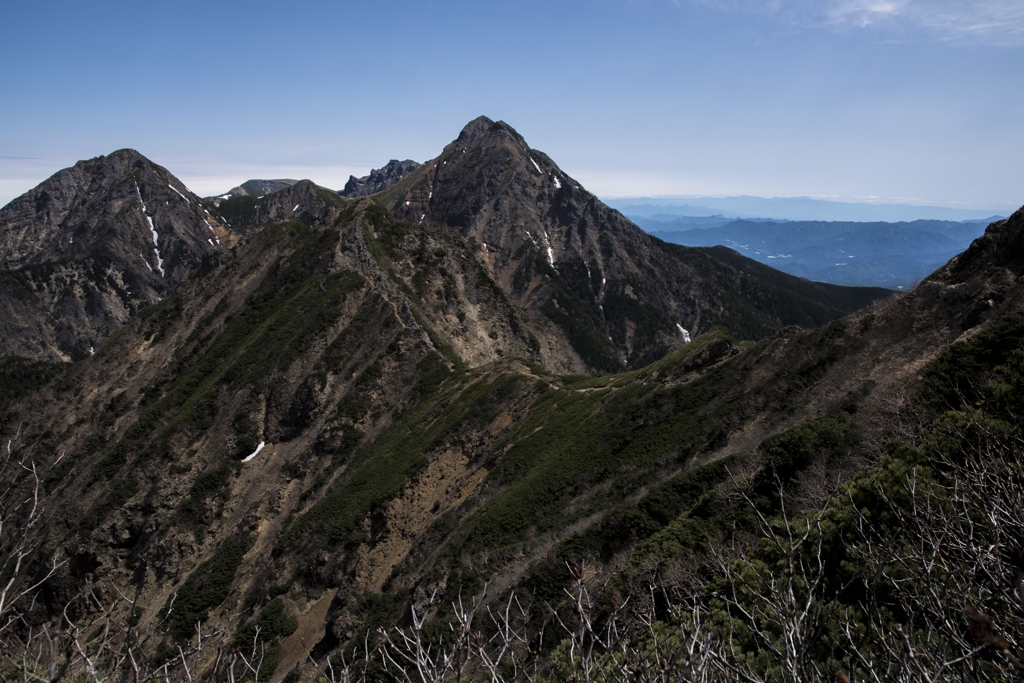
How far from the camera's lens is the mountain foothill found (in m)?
17.5

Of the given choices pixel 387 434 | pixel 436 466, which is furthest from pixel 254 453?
pixel 436 466

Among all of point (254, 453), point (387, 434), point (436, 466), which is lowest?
point (254, 453)

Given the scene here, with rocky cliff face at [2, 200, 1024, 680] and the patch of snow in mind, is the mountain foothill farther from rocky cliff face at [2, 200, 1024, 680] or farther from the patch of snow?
the patch of snow

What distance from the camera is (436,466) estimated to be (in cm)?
4888

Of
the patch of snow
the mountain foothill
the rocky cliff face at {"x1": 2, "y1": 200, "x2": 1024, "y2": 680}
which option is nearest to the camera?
the mountain foothill

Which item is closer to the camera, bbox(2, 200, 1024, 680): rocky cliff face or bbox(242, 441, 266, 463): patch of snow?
bbox(2, 200, 1024, 680): rocky cliff face

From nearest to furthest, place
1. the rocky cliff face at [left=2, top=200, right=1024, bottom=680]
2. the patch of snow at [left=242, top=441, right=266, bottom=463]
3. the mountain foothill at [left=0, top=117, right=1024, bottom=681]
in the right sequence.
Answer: the mountain foothill at [left=0, top=117, right=1024, bottom=681]
the rocky cliff face at [left=2, top=200, right=1024, bottom=680]
the patch of snow at [left=242, top=441, right=266, bottom=463]

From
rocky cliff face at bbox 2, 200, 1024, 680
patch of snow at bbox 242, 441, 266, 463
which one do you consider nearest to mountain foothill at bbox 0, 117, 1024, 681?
rocky cliff face at bbox 2, 200, 1024, 680

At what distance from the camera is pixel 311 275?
80.4 metres

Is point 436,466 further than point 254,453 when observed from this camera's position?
No

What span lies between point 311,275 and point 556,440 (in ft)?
175

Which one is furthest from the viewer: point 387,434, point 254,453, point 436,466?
point 254,453

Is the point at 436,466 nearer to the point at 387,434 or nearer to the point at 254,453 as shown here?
the point at 387,434

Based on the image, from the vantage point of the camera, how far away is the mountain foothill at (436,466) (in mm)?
17500
